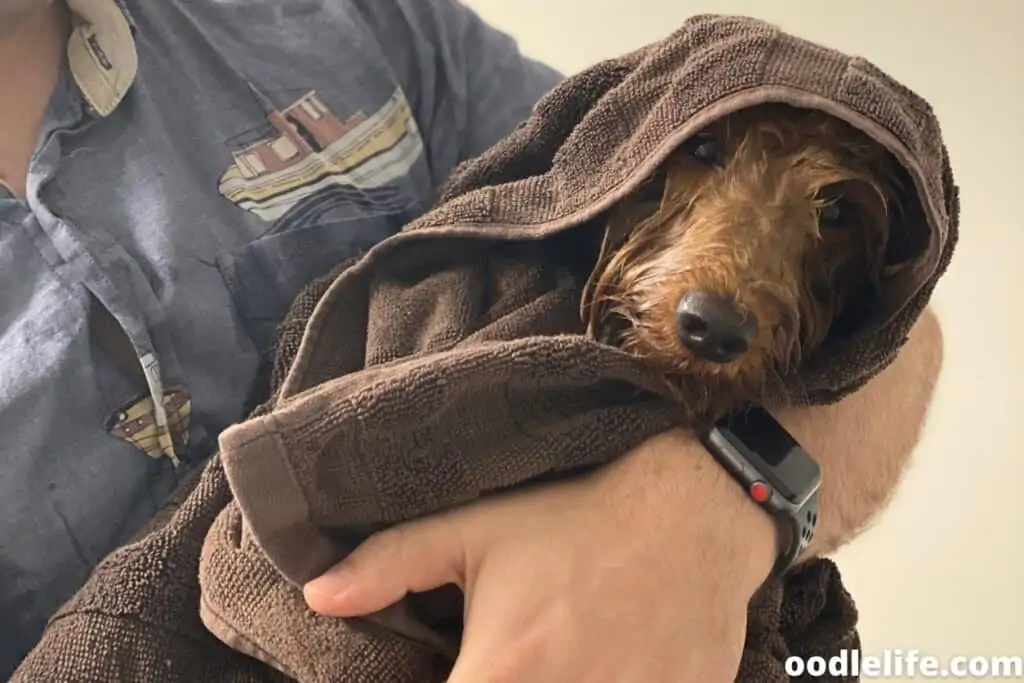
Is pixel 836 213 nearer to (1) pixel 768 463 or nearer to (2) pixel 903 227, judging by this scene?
(2) pixel 903 227

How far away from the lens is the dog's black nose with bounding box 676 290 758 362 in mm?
639

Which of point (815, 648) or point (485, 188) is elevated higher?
point (485, 188)

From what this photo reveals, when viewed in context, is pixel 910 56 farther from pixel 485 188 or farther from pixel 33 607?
pixel 33 607

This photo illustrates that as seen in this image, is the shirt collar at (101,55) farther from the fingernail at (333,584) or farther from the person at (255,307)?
the fingernail at (333,584)

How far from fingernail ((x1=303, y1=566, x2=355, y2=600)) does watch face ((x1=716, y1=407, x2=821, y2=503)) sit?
24cm

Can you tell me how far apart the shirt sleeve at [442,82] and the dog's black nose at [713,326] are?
1.30 ft

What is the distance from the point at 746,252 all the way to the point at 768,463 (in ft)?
0.42

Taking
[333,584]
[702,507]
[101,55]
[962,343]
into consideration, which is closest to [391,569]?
[333,584]

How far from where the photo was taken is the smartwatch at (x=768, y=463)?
0.70 metres

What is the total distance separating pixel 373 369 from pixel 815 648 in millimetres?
394

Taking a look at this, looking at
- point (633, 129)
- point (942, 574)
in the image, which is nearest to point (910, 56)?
point (942, 574)

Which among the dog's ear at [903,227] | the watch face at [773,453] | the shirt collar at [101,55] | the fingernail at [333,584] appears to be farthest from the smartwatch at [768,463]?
the shirt collar at [101,55]

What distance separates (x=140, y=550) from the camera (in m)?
0.69

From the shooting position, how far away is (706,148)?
73 centimetres
